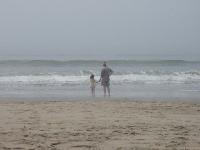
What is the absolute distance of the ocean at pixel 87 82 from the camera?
712 inches

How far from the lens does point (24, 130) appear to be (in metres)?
8.14

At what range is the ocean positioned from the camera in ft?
59.3

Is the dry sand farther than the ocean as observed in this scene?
No

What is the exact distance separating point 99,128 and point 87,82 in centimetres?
1672

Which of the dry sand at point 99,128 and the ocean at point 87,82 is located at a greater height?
the ocean at point 87,82

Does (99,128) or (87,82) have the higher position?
(87,82)

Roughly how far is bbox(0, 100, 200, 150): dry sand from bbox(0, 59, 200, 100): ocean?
5.31 m

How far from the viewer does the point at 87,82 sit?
25078 millimetres

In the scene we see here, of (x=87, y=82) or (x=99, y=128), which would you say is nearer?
(x=99, y=128)

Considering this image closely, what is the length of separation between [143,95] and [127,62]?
91.4 feet

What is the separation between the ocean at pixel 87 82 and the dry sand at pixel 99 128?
5.31 m

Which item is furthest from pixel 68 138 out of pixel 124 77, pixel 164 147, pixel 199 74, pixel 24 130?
pixel 199 74

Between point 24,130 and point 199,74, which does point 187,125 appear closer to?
point 24,130

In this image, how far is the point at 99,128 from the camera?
8391mm
